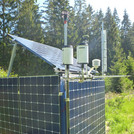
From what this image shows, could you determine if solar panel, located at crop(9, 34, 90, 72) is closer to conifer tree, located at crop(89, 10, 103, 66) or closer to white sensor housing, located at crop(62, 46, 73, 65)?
white sensor housing, located at crop(62, 46, 73, 65)

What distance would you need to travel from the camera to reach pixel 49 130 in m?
3.07

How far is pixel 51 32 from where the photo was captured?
78.4ft

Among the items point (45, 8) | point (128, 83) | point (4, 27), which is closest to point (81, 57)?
point (128, 83)

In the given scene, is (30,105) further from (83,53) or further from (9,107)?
(83,53)

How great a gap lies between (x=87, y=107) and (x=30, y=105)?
4.05 feet

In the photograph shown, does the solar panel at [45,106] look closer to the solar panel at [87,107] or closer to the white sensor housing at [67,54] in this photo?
the solar panel at [87,107]

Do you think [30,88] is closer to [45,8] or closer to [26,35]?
[26,35]

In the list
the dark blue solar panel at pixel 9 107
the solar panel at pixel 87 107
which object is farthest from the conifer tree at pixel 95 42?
the dark blue solar panel at pixel 9 107

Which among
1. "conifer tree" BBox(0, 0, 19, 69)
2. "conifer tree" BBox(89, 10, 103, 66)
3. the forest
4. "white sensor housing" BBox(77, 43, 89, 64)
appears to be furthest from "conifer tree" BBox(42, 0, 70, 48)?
"white sensor housing" BBox(77, 43, 89, 64)


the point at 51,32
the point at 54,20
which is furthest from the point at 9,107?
the point at 54,20

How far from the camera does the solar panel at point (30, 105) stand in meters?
3.03

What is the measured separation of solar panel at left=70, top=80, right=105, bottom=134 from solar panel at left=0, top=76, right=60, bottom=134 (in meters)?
→ 0.31

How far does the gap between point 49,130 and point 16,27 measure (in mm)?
18202

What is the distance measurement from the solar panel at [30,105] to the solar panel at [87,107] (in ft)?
1.03
